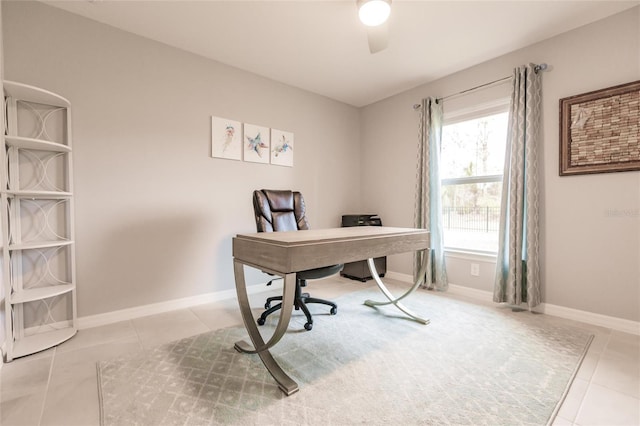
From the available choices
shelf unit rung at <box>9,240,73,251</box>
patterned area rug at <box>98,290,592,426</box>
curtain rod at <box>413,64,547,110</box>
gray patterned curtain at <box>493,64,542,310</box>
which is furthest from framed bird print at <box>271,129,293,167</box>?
gray patterned curtain at <box>493,64,542,310</box>

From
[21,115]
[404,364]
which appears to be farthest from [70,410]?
[21,115]

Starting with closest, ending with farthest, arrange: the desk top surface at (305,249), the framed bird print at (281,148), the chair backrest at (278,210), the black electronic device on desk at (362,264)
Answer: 1. the desk top surface at (305,249)
2. the chair backrest at (278,210)
3. the framed bird print at (281,148)
4. the black electronic device on desk at (362,264)

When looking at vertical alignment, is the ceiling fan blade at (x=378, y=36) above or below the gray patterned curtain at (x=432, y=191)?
above

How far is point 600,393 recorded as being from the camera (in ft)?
4.65

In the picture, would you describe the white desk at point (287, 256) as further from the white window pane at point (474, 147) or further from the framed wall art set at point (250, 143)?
the white window pane at point (474, 147)

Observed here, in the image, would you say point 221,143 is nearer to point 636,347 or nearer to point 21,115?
point 21,115

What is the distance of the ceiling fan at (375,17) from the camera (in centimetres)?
168

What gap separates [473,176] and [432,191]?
0.45m

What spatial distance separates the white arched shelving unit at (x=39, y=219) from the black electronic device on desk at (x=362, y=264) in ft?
9.16

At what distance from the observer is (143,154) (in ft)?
8.05

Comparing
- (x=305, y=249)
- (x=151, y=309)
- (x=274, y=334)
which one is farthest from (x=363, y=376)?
(x=151, y=309)

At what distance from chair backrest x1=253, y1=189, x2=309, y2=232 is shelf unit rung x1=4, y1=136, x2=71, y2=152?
138 cm

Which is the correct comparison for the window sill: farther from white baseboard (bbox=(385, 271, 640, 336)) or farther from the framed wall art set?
the framed wall art set

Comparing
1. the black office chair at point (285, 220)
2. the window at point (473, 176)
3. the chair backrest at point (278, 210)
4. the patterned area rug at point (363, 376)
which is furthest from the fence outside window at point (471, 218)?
the chair backrest at point (278, 210)
